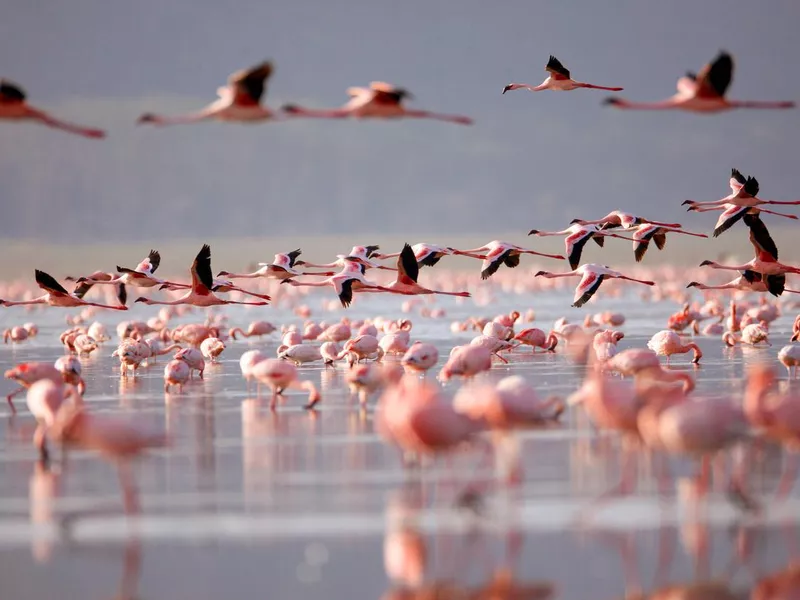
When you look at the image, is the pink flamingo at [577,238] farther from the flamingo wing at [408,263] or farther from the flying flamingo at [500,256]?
the flamingo wing at [408,263]

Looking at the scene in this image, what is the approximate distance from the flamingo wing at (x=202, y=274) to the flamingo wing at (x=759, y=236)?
21.7ft

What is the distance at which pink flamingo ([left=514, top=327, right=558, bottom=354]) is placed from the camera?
16.3m

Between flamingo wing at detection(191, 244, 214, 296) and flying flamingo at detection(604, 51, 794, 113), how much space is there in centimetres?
616

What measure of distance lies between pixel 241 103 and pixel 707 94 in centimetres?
426

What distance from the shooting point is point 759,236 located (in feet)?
51.6

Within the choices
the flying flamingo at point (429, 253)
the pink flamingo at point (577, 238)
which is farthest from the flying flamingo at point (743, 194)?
the flying flamingo at point (429, 253)

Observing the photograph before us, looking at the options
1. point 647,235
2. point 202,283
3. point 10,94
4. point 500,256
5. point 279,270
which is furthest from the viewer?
point 279,270

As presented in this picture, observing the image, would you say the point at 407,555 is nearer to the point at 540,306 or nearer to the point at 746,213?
the point at 746,213

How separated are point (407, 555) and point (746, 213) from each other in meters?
10.8

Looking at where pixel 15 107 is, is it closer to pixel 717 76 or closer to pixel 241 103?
pixel 241 103

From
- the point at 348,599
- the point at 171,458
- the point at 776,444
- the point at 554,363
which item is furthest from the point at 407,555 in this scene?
the point at 554,363

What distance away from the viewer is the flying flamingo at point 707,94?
38.0ft

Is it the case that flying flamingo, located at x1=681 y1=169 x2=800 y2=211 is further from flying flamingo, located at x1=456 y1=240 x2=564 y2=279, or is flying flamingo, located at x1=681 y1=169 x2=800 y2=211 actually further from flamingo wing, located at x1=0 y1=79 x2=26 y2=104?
flamingo wing, located at x1=0 y1=79 x2=26 y2=104

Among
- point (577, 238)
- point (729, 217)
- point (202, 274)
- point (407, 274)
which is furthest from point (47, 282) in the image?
point (729, 217)
